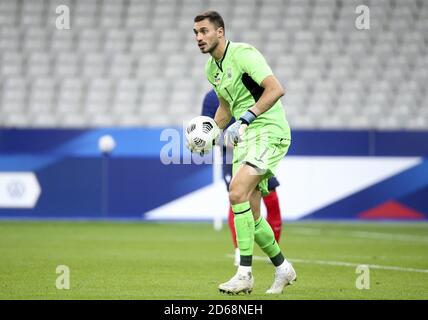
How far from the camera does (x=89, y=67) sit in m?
21.7

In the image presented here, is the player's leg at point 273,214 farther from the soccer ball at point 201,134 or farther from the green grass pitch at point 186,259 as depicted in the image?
the soccer ball at point 201,134

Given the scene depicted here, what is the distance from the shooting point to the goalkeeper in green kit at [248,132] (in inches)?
313

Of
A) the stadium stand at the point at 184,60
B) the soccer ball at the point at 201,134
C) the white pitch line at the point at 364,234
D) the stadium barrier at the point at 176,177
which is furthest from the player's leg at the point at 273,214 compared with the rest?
the stadium stand at the point at 184,60

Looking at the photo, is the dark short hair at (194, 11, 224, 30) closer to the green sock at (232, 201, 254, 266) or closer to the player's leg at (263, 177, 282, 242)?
the green sock at (232, 201, 254, 266)

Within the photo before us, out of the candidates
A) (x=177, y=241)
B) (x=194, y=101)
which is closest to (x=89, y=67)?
(x=194, y=101)

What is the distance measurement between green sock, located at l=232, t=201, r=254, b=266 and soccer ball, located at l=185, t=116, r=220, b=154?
25.9 inches

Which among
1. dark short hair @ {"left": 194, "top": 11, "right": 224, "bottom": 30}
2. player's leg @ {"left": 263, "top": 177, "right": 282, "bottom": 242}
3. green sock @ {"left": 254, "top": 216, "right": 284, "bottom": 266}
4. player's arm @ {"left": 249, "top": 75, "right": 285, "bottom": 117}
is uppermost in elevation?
dark short hair @ {"left": 194, "top": 11, "right": 224, "bottom": 30}

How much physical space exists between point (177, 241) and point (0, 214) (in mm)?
4284

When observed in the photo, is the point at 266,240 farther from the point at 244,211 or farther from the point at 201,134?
the point at 201,134

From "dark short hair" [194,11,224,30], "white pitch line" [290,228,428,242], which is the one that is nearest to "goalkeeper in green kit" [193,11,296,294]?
"dark short hair" [194,11,224,30]

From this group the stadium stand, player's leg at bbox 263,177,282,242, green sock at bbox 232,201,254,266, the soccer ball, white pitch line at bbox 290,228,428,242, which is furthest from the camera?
the stadium stand

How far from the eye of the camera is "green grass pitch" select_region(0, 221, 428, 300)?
8242mm

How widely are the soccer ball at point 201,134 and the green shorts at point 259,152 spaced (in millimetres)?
322

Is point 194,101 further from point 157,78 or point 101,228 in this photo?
point 101,228
